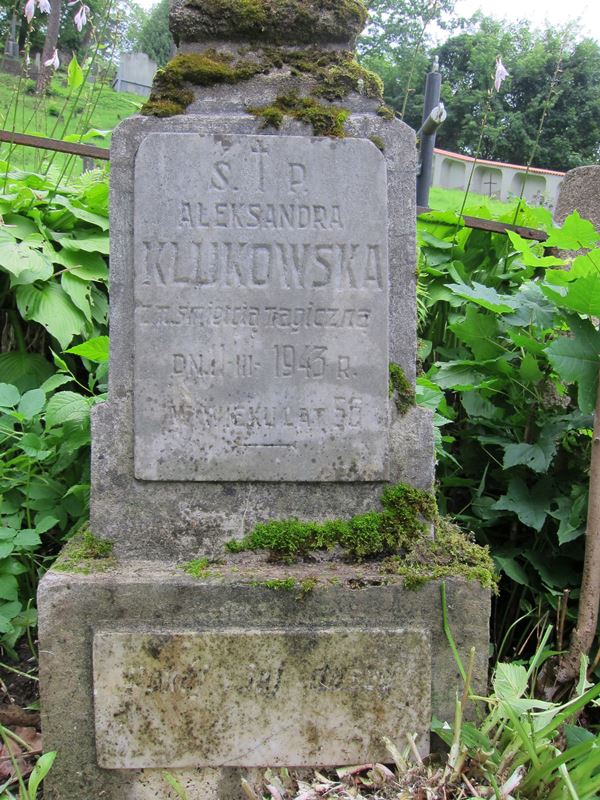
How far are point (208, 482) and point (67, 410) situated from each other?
26.6 inches

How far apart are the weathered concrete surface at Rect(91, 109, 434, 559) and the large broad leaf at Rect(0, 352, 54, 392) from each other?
1319 mm

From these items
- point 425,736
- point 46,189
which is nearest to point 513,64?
point 46,189

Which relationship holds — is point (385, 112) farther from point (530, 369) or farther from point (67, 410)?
point (67, 410)

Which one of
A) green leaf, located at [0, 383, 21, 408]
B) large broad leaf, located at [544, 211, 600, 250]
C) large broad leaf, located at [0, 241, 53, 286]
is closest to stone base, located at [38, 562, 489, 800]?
green leaf, located at [0, 383, 21, 408]

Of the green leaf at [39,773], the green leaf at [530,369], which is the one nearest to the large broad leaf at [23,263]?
the green leaf at [39,773]

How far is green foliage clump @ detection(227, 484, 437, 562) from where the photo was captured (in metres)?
1.98

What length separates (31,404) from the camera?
232cm

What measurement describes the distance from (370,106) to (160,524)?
1.37 metres

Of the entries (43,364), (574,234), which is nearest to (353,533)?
(574,234)

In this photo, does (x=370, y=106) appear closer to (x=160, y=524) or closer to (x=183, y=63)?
(x=183, y=63)

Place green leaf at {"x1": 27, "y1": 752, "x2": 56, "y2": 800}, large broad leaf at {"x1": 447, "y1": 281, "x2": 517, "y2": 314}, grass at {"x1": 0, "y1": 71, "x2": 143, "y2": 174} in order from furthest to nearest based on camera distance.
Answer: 1. grass at {"x1": 0, "y1": 71, "x2": 143, "y2": 174}
2. large broad leaf at {"x1": 447, "y1": 281, "x2": 517, "y2": 314}
3. green leaf at {"x1": 27, "y1": 752, "x2": 56, "y2": 800}

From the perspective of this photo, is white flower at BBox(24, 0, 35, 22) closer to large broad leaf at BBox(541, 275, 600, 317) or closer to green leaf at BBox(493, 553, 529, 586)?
large broad leaf at BBox(541, 275, 600, 317)

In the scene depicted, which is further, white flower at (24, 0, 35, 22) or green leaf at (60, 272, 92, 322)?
white flower at (24, 0, 35, 22)

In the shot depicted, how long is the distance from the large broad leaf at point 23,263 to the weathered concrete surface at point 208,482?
1088 millimetres
